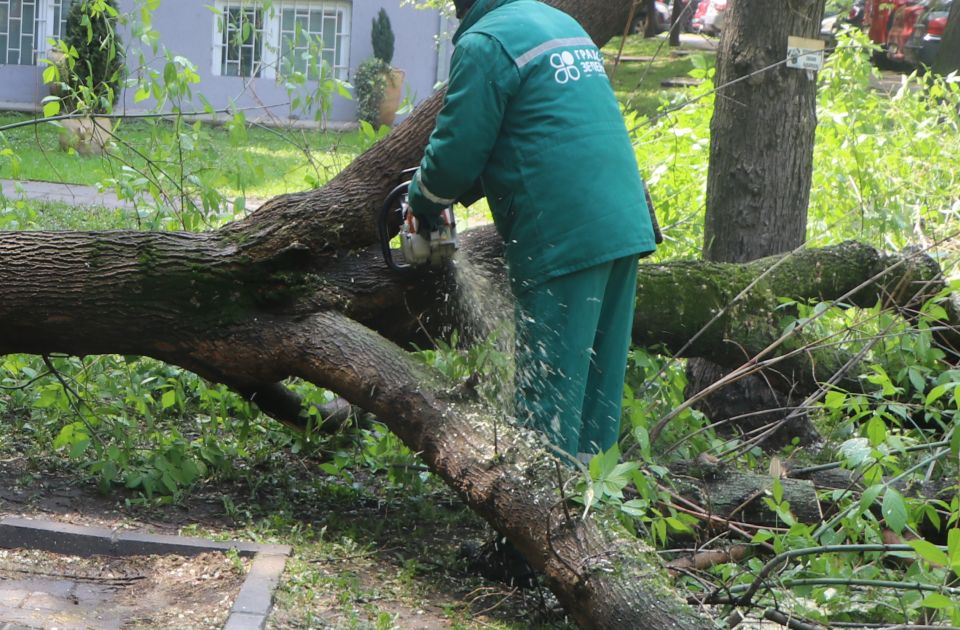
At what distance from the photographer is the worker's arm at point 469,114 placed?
3742 millimetres

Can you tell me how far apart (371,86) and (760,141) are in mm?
11870

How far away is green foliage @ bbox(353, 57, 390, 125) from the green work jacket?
13.2 meters

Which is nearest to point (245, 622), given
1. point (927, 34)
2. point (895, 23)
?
point (927, 34)

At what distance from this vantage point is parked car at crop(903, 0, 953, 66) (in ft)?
66.6

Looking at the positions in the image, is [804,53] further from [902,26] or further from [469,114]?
[902,26]

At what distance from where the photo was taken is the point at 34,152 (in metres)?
13.8

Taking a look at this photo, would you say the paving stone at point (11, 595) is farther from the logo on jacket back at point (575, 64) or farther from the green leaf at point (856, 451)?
the green leaf at point (856, 451)

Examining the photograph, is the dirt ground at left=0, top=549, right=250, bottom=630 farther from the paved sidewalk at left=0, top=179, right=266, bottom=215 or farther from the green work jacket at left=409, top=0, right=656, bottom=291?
the paved sidewalk at left=0, top=179, right=266, bottom=215

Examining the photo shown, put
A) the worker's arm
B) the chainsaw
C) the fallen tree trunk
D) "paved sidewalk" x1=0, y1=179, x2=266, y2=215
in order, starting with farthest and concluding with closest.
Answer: "paved sidewalk" x1=0, y1=179, x2=266, y2=215, the chainsaw, the fallen tree trunk, the worker's arm

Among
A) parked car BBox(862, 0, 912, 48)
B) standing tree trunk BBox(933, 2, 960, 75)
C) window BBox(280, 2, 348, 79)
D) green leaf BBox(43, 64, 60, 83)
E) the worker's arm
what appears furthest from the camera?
parked car BBox(862, 0, 912, 48)

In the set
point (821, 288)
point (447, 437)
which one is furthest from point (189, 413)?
point (821, 288)

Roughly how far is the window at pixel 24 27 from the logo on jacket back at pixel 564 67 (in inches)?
676

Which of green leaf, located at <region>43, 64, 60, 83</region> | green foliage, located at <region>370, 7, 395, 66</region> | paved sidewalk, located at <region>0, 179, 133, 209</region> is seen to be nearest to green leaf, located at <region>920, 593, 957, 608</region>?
green leaf, located at <region>43, 64, 60, 83</region>

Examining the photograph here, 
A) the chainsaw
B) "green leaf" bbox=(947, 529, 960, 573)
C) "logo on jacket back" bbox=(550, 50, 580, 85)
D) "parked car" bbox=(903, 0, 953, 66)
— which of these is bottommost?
"green leaf" bbox=(947, 529, 960, 573)
